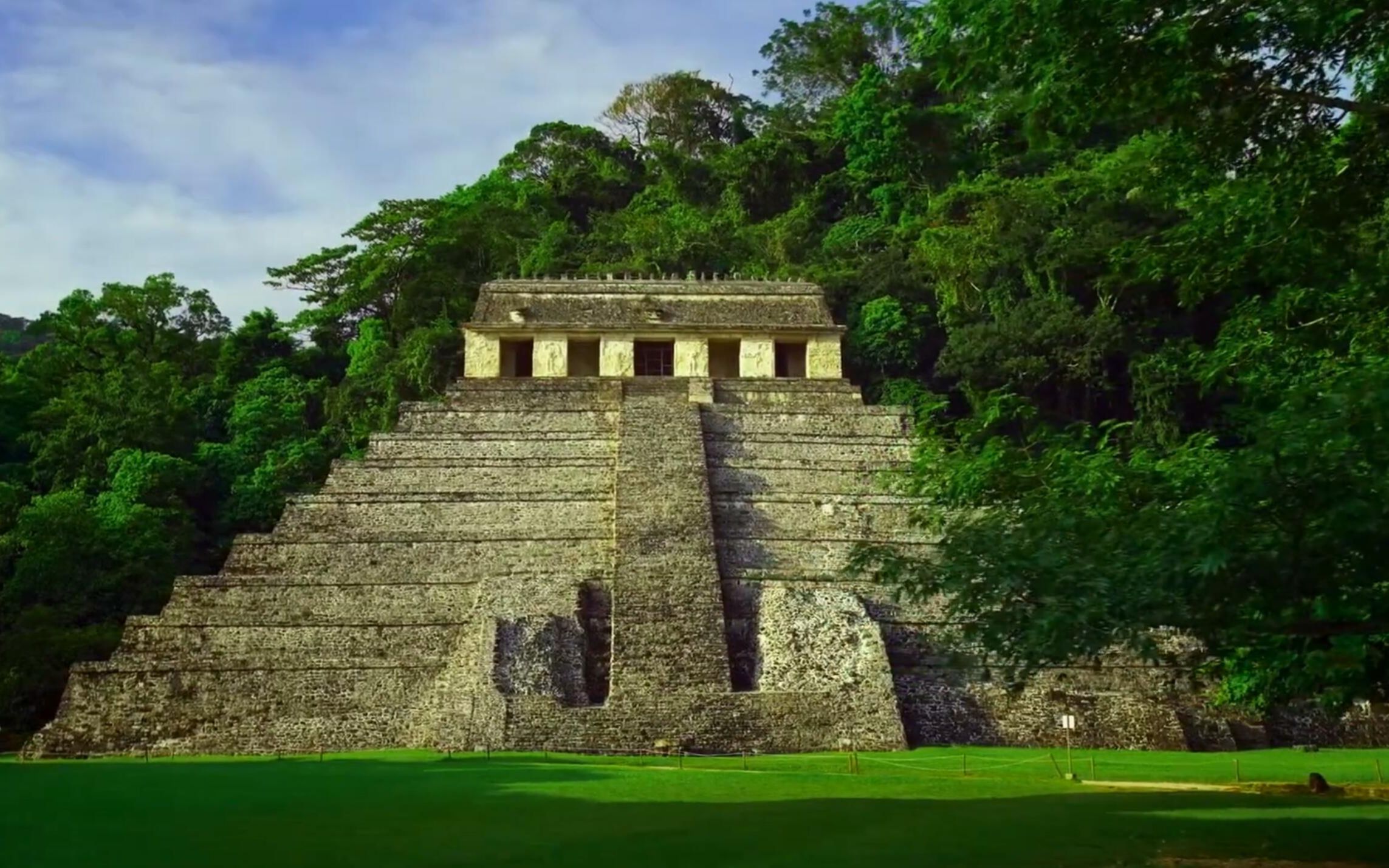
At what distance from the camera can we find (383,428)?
103 feet

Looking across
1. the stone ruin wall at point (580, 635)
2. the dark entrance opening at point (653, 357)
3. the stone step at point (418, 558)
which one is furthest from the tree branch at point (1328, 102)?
the dark entrance opening at point (653, 357)

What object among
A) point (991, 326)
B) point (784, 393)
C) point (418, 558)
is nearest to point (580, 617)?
point (418, 558)

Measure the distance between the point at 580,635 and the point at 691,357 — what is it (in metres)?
11.4

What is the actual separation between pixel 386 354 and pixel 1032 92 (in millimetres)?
29182

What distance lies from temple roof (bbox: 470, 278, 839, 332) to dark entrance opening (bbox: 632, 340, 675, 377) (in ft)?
1.60

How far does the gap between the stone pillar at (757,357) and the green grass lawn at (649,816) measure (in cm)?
1469

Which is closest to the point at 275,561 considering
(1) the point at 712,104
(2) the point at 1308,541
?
(2) the point at 1308,541

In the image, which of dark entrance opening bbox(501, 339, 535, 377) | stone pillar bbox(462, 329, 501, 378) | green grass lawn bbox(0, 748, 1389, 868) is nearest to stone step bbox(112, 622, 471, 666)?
green grass lawn bbox(0, 748, 1389, 868)

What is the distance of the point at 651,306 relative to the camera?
27.1 meters

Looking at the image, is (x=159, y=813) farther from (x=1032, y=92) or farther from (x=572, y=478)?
(x=572, y=478)

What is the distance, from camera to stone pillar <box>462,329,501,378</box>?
26.7m

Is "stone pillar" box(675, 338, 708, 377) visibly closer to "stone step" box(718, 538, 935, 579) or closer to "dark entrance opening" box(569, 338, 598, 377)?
"dark entrance opening" box(569, 338, 598, 377)

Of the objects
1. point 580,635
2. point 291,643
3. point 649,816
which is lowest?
point 649,816

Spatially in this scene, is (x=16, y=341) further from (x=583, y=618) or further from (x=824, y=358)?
(x=583, y=618)
